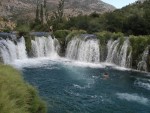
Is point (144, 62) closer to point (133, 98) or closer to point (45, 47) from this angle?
point (133, 98)

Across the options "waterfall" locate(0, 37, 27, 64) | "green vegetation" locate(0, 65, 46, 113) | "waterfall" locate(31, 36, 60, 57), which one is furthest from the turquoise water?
"waterfall" locate(31, 36, 60, 57)

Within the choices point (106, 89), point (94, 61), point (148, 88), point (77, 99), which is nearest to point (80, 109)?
point (77, 99)

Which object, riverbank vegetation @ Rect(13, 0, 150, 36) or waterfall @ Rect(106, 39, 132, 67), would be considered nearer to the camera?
waterfall @ Rect(106, 39, 132, 67)

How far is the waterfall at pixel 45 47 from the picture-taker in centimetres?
4196

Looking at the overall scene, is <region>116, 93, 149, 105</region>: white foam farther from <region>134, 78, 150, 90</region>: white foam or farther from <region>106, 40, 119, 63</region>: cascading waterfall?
<region>106, 40, 119, 63</region>: cascading waterfall

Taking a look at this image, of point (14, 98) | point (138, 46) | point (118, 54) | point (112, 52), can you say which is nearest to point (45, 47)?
point (112, 52)

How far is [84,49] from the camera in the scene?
41750mm

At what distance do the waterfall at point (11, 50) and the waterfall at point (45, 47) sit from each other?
1.73 metres

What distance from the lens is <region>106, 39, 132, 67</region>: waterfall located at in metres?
38.1

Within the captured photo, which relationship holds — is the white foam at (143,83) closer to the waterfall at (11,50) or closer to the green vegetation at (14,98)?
the waterfall at (11,50)

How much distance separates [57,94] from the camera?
2353cm

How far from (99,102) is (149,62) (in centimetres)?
1552

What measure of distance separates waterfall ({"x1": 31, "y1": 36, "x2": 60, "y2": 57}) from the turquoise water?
613cm

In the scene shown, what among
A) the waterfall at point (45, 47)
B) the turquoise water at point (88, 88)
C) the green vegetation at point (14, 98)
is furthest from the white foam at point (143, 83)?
the waterfall at point (45, 47)
